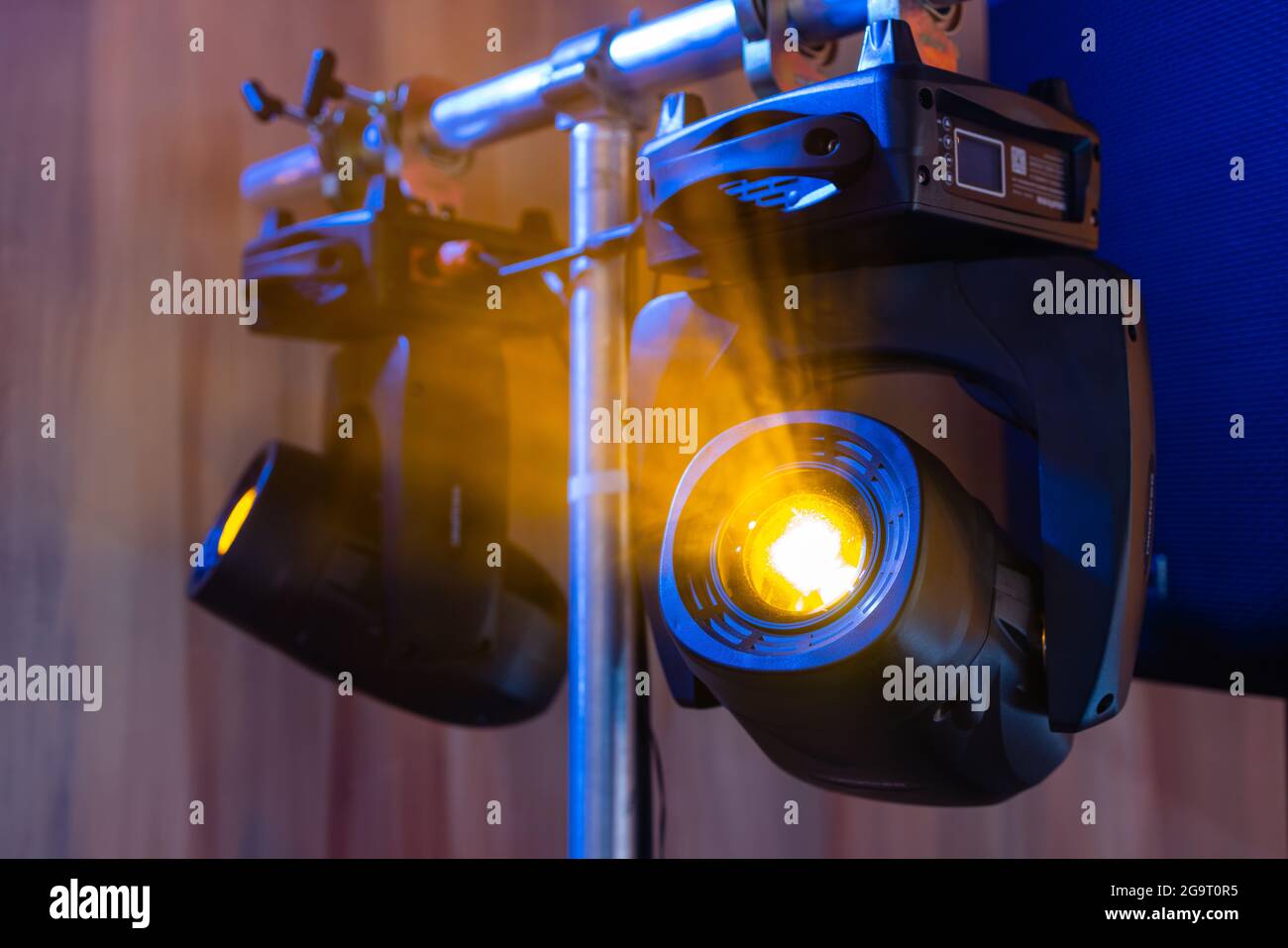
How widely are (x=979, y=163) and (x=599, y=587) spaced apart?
0.35 meters

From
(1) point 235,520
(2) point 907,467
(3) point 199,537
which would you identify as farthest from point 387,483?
(2) point 907,467

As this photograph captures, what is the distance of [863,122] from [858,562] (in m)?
0.20

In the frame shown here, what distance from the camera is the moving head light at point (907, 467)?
469 millimetres

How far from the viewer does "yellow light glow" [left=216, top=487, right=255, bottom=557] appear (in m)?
0.78

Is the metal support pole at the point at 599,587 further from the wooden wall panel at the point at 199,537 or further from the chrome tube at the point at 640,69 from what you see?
the wooden wall panel at the point at 199,537

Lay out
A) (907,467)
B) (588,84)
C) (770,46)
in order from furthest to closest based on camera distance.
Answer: (588,84)
(770,46)
(907,467)

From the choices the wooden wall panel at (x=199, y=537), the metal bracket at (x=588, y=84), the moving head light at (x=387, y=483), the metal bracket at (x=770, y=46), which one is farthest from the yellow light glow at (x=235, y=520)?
the metal bracket at (x=770, y=46)

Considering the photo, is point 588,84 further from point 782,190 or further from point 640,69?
point 782,190

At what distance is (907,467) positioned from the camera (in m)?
0.47

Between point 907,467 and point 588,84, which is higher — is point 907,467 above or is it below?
below

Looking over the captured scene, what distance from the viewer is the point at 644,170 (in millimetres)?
575

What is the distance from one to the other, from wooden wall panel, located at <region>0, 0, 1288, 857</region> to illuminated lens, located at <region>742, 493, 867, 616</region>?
1.28ft

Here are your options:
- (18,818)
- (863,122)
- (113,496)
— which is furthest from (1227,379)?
(18,818)

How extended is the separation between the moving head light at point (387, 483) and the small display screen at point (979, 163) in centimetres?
43
